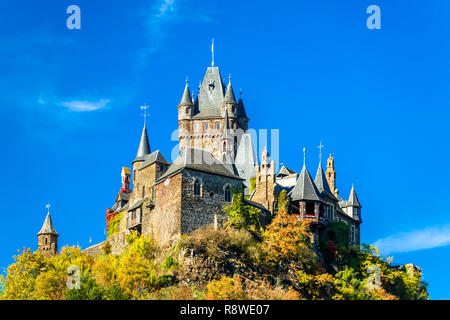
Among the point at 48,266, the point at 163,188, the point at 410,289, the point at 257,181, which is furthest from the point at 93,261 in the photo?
the point at 410,289

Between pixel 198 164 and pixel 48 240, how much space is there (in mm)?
25550

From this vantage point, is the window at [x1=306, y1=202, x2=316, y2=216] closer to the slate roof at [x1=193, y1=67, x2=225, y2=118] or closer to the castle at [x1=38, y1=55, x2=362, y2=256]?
the castle at [x1=38, y1=55, x2=362, y2=256]

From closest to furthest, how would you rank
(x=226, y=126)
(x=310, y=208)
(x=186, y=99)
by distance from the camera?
(x=310, y=208) → (x=226, y=126) → (x=186, y=99)

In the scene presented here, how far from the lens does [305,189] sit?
A: 8981cm

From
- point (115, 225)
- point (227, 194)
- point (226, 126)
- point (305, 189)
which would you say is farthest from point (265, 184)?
point (226, 126)

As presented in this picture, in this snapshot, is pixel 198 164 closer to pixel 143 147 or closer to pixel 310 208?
pixel 310 208

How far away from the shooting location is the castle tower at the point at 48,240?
101 metres

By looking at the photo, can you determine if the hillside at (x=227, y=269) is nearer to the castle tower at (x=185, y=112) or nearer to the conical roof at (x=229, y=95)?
the castle tower at (x=185, y=112)

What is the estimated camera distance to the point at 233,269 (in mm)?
80375

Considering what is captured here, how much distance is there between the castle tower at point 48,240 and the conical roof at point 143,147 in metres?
12.5

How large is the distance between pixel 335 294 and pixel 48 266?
27.3 metres

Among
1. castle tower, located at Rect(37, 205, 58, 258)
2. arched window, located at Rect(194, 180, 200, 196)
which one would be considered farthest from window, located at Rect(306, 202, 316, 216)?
castle tower, located at Rect(37, 205, 58, 258)

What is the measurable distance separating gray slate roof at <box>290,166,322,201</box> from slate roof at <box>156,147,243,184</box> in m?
7.15
